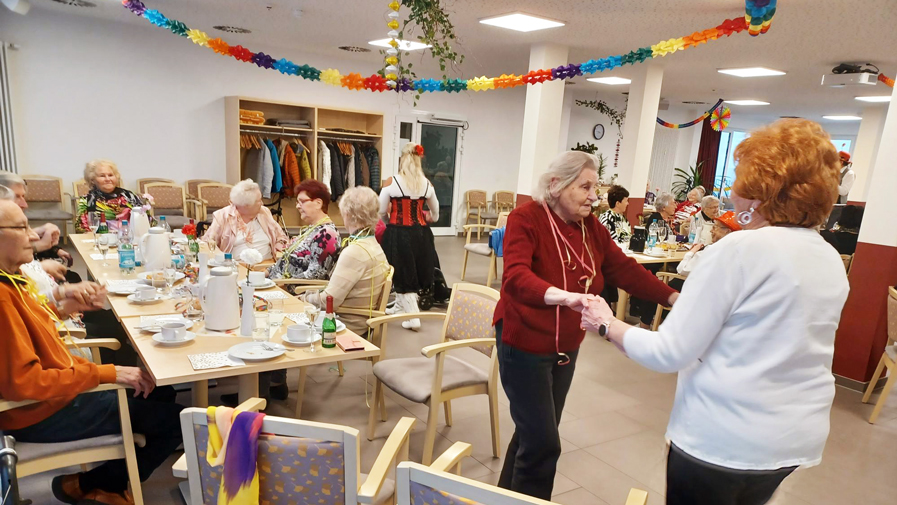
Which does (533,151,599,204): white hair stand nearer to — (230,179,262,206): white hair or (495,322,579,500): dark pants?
(495,322,579,500): dark pants

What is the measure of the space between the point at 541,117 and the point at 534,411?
5137mm

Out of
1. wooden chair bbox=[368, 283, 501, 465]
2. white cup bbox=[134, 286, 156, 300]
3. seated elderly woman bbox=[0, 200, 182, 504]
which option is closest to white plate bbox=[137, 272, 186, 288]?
white cup bbox=[134, 286, 156, 300]

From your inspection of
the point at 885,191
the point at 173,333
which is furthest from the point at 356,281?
the point at 885,191

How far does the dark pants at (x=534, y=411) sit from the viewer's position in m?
1.96

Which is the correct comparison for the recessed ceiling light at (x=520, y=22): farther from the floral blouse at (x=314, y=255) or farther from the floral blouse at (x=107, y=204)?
the floral blouse at (x=107, y=204)

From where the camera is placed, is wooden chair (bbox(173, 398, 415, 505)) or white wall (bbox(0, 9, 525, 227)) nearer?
wooden chair (bbox(173, 398, 415, 505))

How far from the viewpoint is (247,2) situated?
5484mm

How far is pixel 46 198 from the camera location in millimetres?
6801

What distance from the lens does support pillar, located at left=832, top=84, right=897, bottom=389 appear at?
12.5 feet

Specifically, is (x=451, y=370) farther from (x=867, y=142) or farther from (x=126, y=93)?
(x=867, y=142)

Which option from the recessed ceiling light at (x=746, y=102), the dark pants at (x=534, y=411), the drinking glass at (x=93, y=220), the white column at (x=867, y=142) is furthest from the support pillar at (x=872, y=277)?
the recessed ceiling light at (x=746, y=102)

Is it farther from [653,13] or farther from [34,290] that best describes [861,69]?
[34,290]

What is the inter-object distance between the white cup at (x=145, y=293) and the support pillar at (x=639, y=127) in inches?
242

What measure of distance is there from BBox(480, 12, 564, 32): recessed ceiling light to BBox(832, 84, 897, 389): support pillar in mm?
2933
